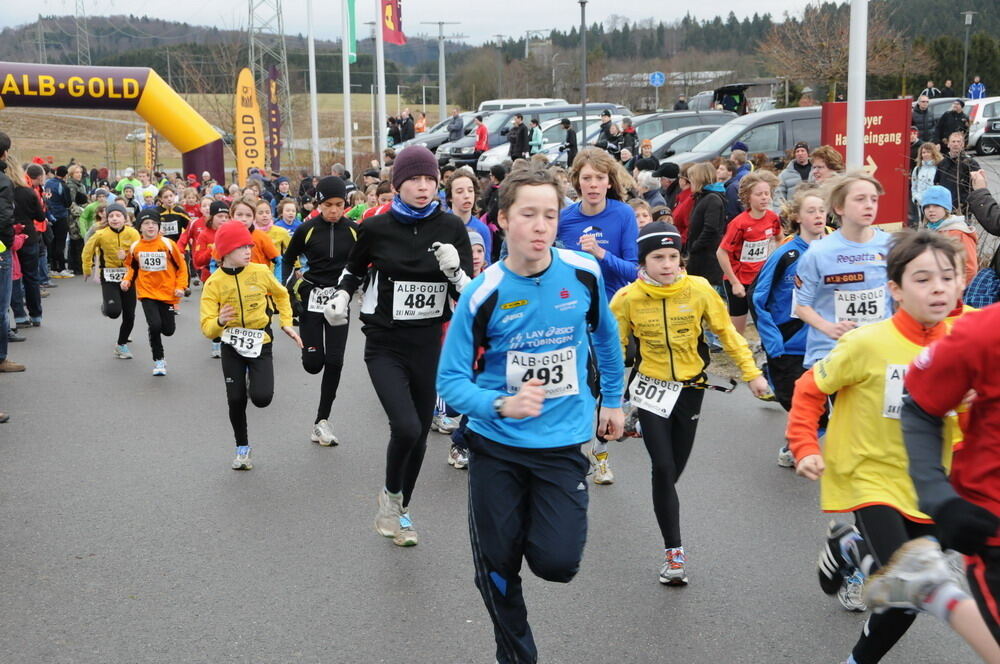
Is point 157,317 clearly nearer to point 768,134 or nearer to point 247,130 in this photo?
point 768,134

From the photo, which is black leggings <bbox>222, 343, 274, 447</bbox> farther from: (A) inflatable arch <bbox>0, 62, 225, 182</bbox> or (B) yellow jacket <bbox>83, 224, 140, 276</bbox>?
(A) inflatable arch <bbox>0, 62, 225, 182</bbox>

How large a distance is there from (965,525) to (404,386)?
3391 millimetres

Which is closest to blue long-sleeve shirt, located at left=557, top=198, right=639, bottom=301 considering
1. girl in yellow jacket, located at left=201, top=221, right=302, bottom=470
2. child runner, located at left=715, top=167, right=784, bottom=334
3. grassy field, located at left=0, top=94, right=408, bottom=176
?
girl in yellow jacket, located at left=201, top=221, right=302, bottom=470

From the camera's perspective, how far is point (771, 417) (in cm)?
882

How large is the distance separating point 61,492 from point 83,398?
3.35 m

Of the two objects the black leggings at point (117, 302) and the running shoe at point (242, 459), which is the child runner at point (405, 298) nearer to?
the running shoe at point (242, 459)

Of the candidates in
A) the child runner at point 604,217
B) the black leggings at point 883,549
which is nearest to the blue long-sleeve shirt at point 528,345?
the black leggings at point 883,549

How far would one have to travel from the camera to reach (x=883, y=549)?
374cm

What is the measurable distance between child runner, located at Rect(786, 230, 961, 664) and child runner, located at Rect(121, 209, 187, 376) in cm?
841

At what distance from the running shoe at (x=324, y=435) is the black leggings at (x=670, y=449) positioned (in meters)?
3.50

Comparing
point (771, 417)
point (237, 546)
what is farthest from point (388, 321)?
point (771, 417)

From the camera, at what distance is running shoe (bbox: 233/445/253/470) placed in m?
7.64

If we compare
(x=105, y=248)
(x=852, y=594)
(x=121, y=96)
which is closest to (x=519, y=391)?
(x=852, y=594)

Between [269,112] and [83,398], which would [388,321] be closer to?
[83,398]
